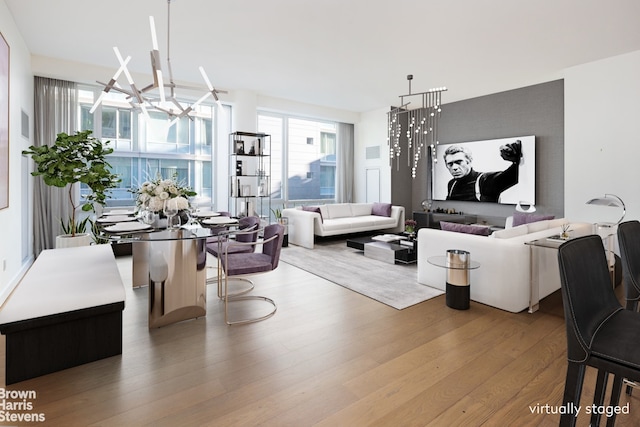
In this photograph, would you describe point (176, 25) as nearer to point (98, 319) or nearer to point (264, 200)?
point (98, 319)

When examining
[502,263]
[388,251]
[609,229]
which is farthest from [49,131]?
[609,229]

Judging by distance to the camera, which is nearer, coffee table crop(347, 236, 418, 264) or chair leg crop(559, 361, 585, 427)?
chair leg crop(559, 361, 585, 427)

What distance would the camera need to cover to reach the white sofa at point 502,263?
3133 millimetres

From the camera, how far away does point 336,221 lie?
692 cm

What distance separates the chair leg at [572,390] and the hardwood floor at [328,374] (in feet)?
1.53

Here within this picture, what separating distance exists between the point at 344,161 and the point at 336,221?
8.33ft

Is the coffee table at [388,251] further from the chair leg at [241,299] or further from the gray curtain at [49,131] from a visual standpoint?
the gray curtain at [49,131]

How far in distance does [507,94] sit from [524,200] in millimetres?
2105

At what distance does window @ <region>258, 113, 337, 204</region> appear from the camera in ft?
26.1

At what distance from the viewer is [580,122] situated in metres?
5.12

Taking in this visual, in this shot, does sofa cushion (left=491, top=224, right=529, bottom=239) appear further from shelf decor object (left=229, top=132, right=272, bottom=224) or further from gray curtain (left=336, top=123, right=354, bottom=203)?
gray curtain (left=336, top=123, right=354, bottom=203)

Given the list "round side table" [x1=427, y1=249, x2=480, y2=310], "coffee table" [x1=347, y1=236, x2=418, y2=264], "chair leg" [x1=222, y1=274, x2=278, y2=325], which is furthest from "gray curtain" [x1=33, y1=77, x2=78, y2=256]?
"round side table" [x1=427, y1=249, x2=480, y2=310]

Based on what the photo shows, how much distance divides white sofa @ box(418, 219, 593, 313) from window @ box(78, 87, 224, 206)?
4.13 m

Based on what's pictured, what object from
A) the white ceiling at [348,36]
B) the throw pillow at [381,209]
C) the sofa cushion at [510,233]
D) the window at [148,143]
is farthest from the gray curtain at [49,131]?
the sofa cushion at [510,233]
